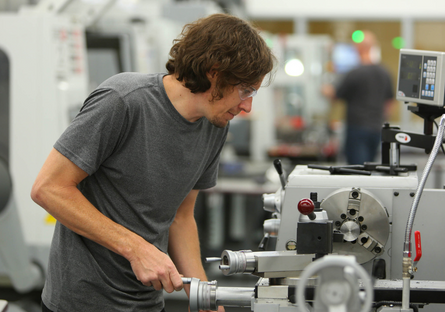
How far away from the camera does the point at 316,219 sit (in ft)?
3.38

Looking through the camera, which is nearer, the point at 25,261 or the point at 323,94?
the point at 25,261

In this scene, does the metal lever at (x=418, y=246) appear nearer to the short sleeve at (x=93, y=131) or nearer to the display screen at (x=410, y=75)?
the display screen at (x=410, y=75)

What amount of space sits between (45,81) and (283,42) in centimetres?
297

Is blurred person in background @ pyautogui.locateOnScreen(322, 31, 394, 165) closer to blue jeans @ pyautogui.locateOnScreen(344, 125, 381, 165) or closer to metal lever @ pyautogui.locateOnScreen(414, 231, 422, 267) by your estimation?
blue jeans @ pyautogui.locateOnScreen(344, 125, 381, 165)

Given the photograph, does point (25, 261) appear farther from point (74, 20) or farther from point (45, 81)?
point (74, 20)

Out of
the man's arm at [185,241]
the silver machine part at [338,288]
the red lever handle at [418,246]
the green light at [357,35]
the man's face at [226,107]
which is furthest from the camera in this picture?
the green light at [357,35]

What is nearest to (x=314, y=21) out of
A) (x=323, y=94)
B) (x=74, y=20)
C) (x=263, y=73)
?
(x=323, y=94)

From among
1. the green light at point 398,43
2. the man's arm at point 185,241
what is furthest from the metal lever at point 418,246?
the green light at point 398,43

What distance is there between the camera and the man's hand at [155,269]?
3.71 feet

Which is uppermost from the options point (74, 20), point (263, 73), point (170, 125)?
point (74, 20)

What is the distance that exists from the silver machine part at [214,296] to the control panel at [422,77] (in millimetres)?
648

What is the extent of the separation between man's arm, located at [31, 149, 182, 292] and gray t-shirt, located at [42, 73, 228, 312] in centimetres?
6

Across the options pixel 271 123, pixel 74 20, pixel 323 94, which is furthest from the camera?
pixel 323 94

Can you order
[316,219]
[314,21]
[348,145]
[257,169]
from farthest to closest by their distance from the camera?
[314,21], [348,145], [257,169], [316,219]
